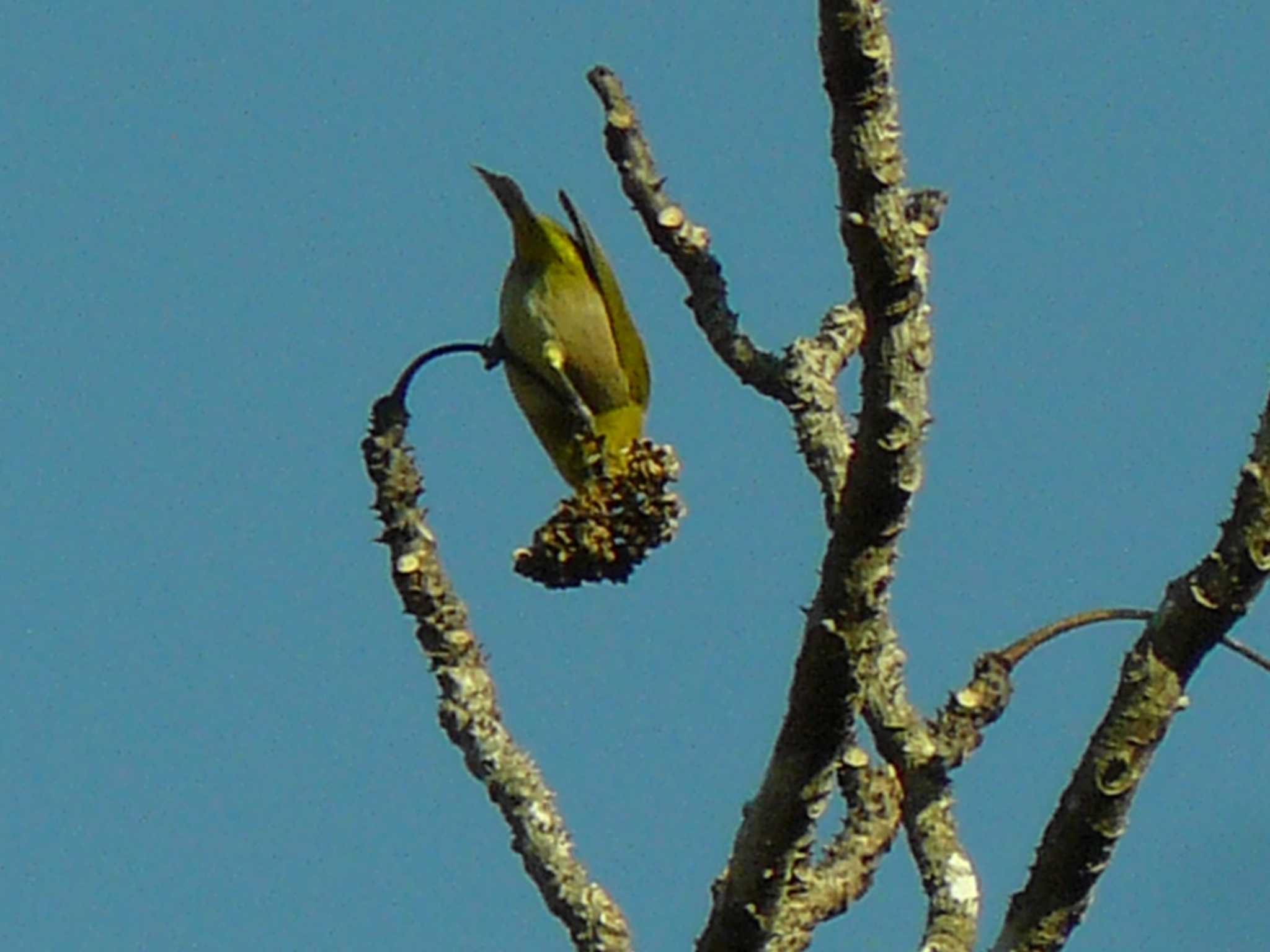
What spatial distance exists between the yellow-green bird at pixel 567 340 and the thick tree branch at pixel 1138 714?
2052mm

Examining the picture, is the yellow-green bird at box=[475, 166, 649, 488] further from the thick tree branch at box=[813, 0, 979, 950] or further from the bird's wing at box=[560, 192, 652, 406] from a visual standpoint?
the thick tree branch at box=[813, 0, 979, 950]

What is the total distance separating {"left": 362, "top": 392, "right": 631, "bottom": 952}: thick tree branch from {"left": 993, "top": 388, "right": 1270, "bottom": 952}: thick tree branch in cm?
104

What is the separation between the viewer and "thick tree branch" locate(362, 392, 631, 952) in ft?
12.5

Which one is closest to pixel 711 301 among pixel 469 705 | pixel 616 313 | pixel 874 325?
pixel 469 705

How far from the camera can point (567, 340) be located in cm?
520

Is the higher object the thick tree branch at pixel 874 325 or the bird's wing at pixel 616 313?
the bird's wing at pixel 616 313

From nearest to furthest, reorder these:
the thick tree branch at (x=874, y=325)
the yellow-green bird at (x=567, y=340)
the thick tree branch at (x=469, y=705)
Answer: the thick tree branch at (x=874, y=325) → the thick tree branch at (x=469, y=705) → the yellow-green bird at (x=567, y=340)

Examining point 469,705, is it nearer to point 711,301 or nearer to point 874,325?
point 711,301

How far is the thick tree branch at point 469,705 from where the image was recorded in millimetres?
3807

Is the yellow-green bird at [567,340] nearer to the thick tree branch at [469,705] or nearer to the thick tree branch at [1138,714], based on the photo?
the thick tree branch at [469,705]

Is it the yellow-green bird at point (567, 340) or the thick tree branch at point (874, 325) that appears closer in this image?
the thick tree branch at point (874, 325)

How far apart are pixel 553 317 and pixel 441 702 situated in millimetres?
1524

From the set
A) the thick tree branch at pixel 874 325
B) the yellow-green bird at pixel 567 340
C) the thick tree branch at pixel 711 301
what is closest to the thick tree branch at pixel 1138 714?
the thick tree branch at pixel 874 325

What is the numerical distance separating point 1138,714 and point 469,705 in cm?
144
